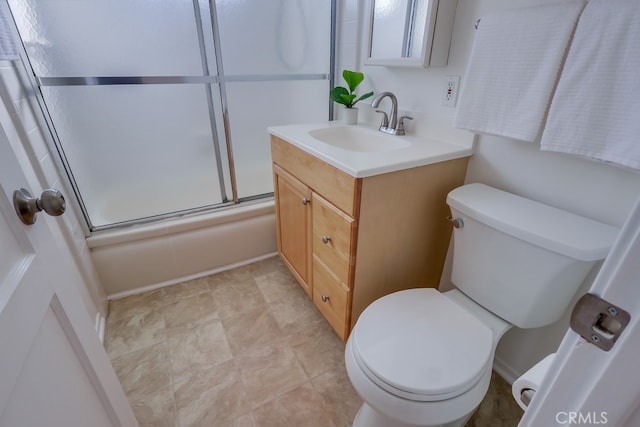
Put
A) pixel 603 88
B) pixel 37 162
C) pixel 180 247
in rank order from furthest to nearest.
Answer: pixel 180 247 → pixel 37 162 → pixel 603 88

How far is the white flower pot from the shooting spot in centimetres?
160

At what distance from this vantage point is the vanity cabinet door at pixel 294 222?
1395mm

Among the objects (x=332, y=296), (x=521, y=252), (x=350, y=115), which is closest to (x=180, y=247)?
(x=332, y=296)

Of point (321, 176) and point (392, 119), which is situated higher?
point (392, 119)

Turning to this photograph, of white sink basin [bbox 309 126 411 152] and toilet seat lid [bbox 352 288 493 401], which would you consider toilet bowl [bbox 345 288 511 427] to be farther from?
white sink basin [bbox 309 126 411 152]

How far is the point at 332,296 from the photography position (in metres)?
1.30

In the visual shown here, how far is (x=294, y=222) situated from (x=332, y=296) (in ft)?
1.42

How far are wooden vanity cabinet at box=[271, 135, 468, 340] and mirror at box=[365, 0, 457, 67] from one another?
43 centimetres

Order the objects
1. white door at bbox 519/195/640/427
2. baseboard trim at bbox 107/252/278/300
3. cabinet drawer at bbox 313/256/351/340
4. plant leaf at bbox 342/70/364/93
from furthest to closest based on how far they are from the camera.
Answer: baseboard trim at bbox 107/252/278/300, plant leaf at bbox 342/70/364/93, cabinet drawer at bbox 313/256/351/340, white door at bbox 519/195/640/427

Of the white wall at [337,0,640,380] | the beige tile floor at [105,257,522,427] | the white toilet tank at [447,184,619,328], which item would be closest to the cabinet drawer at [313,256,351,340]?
the beige tile floor at [105,257,522,427]

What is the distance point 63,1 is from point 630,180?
6.76ft

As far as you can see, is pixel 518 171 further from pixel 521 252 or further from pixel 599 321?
pixel 599 321

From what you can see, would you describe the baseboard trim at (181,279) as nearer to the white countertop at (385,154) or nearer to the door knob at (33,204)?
the white countertop at (385,154)

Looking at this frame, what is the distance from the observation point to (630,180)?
82 centimetres
